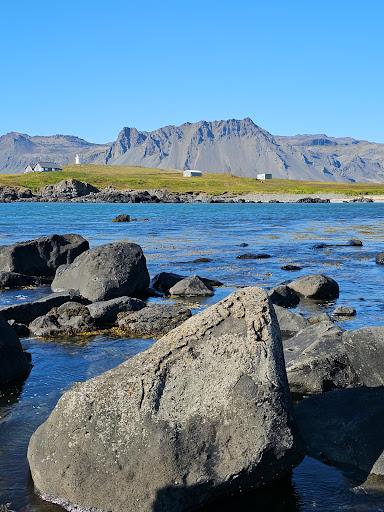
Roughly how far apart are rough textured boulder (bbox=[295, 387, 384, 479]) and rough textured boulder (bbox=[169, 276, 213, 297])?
17.7 metres

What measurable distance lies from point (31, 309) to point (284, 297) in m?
10.7

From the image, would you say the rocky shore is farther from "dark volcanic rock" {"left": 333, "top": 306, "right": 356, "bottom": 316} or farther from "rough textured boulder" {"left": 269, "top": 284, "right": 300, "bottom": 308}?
"rough textured boulder" {"left": 269, "top": 284, "right": 300, "bottom": 308}

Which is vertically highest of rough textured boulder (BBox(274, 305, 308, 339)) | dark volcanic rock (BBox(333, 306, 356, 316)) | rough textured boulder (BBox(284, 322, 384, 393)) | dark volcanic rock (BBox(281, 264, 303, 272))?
rough textured boulder (BBox(284, 322, 384, 393))

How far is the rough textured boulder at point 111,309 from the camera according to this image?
2425 centimetres

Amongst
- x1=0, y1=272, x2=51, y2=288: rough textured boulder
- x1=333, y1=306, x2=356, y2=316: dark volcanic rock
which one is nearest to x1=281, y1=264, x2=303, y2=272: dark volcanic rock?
x1=333, y1=306, x2=356, y2=316: dark volcanic rock

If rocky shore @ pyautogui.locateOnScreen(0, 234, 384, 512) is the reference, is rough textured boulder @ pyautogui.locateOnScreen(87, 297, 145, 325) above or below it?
below

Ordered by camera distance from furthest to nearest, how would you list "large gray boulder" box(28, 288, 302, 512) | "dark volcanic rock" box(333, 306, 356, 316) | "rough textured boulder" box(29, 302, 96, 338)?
"dark volcanic rock" box(333, 306, 356, 316) → "rough textured boulder" box(29, 302, 96, 338) → "large gray boulder" box(28, 288, 302, 512)

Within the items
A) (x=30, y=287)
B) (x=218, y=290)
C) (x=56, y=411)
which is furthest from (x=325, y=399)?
(x=30, y=287)

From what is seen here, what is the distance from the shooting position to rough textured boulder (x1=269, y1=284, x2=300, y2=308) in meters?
28.3

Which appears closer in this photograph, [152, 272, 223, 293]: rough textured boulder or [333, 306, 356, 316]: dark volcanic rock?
[333, 306, 356, 316]: dark volcanic rock

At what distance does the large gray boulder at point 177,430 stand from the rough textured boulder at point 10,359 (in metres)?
5.90

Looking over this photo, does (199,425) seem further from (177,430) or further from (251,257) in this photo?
(251,257)

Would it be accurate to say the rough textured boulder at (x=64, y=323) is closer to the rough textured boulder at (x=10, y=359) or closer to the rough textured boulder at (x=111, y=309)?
the rough textured boulder at (x=111, y=309)

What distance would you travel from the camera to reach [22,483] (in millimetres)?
11273
